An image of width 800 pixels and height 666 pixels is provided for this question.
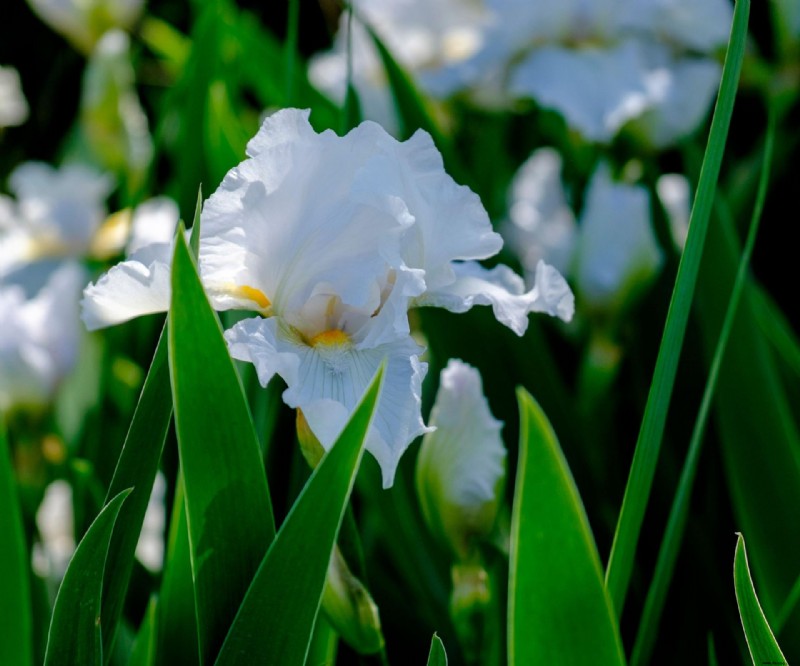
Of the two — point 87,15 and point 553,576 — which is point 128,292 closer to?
point 553,576

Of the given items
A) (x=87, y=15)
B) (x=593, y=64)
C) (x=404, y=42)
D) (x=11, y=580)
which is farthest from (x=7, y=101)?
(x=11, y=580)

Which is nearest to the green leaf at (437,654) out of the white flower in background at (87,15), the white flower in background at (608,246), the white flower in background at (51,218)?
the white flower in background at (608,246)

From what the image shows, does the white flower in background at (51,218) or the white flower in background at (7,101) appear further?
the white flower in background at (7,101)

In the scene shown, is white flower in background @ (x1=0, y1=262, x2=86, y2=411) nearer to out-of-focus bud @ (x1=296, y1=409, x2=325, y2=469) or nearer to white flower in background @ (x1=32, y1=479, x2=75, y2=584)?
white flower in background @ (x1=32, y1=479, x2=75, y2=584)

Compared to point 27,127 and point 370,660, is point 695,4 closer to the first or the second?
point 370,660

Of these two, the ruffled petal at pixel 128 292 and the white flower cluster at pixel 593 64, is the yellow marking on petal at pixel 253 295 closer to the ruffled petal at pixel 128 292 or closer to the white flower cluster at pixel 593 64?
the ruffled petal at pixel 128 292
